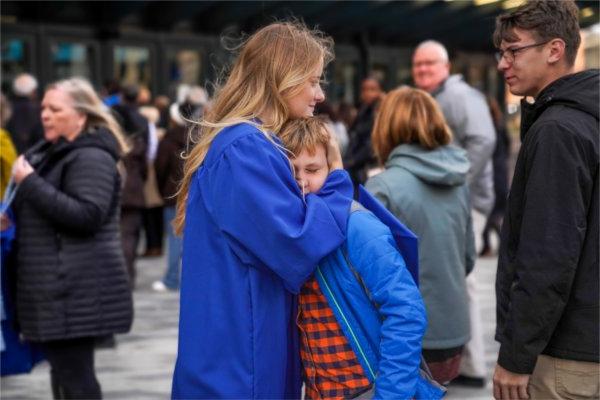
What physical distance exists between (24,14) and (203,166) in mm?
12606

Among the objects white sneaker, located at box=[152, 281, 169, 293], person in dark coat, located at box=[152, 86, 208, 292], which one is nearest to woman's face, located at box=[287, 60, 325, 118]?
person in dark coat, located at box=[152, 86, 208, 292]

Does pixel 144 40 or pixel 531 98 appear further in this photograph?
pixel 144 40

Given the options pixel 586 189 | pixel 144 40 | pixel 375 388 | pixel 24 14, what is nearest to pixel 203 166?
pixel 375 388

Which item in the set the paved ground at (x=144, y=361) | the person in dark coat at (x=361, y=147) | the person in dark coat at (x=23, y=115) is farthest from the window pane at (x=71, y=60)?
the person in dark coat at (x=361, y=147)

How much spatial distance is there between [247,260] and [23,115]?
30.6 ft

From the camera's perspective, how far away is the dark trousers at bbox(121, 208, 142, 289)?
9516mm

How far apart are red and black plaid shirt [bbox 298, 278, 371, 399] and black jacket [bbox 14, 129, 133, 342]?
2.09 m

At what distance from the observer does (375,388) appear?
2.83m

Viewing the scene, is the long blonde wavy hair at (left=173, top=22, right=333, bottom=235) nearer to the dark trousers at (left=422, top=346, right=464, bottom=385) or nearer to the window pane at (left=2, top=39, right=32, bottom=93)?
the dark trousers at (left=422, top=346, right=464, bottom=385)

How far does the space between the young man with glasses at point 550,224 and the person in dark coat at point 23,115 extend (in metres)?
8.60

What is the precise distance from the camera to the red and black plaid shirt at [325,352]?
2.95 m

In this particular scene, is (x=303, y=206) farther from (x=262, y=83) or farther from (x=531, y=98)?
(x=531, y=98)

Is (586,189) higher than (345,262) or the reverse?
higher

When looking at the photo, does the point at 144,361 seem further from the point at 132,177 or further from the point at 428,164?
the point at 132,177
